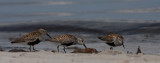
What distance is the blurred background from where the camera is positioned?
17812 millimetres

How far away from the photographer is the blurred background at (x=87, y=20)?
58.4 ft

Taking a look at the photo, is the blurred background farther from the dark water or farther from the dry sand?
the dry sand

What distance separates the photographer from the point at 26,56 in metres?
9.70

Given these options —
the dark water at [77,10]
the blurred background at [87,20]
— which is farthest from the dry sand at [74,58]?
the dark water at [77,10]

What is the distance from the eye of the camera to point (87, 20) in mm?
24281

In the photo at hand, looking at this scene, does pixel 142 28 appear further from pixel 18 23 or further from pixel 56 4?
pixel 56 4

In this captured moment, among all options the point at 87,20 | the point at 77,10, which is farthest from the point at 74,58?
the point at 77,10

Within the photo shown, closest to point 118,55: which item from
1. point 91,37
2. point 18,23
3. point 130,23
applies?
point 91,37

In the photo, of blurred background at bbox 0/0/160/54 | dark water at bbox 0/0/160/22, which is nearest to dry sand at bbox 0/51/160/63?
blurred background at bbox 0/0/160/54

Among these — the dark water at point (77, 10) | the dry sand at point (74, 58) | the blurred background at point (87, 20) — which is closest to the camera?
the dry sand at point (74, 58)

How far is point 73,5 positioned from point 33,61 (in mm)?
21433

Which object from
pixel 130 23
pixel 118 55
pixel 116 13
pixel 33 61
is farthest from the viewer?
pixel 116 13

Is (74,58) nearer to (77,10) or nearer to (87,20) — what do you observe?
(87,20)

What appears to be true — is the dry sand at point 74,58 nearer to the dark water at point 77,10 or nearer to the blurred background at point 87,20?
the blurred background at point 87,20
